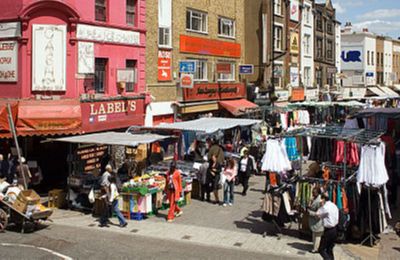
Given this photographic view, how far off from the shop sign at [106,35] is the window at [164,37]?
230cm

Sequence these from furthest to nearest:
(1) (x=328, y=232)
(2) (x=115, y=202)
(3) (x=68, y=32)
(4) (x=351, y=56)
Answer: (4) (x=351, y=56) → (3) (x=68, y=32) → (2) (x=115, y=202) → (1) (x=328, y=232)

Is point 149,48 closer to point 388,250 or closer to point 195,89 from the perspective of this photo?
point 195,89

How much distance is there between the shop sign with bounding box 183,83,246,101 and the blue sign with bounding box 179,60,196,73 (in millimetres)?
1512

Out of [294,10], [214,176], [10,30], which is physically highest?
[294,10]

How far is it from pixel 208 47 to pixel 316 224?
67.3 ft

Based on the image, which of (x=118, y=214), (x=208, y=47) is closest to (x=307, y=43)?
(x=208, y=47)

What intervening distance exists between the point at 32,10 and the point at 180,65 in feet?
31.3

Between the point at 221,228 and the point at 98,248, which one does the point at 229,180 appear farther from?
the point at 98,248

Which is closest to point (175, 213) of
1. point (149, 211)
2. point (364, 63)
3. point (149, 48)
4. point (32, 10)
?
point (149, 211)

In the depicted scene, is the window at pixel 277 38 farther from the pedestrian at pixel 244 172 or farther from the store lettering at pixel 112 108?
the pedestrian at pixel 244 172

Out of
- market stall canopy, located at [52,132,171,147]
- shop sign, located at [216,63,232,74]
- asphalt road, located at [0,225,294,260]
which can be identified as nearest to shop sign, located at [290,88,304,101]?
shop sign, located at [216,63,232,74]

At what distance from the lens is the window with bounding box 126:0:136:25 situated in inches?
957

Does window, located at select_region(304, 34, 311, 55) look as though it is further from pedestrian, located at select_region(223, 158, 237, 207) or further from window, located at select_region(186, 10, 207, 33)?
pedestrian, located at select_region(223, 158, 237, 207)

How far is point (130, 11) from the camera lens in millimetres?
24469
